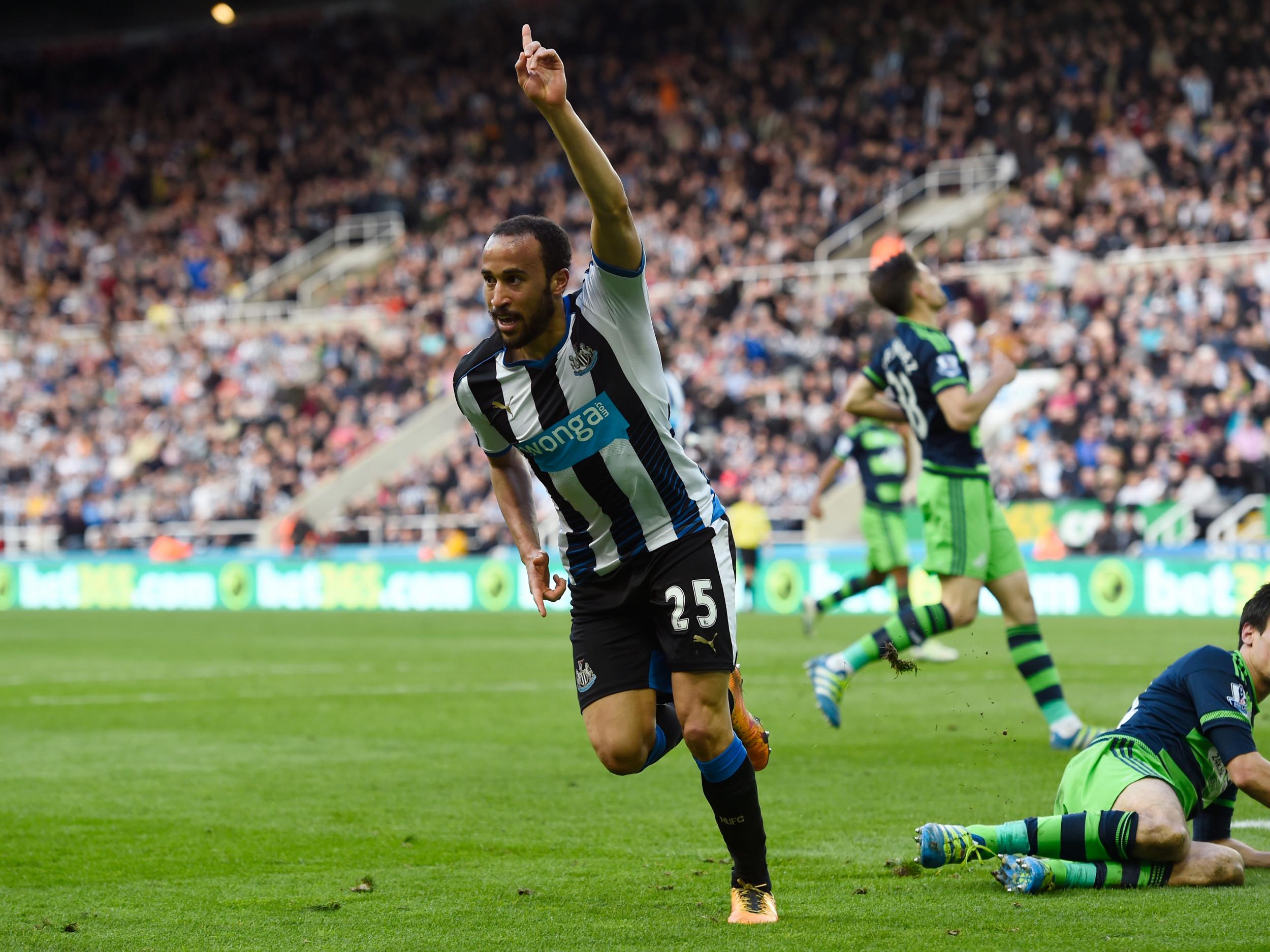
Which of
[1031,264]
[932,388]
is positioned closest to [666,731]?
[932,388]

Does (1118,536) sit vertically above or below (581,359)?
below

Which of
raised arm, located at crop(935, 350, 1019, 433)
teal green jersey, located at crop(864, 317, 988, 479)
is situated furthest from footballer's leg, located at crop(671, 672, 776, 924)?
teal green jersey, located at crop(864, 317, 988, 479)

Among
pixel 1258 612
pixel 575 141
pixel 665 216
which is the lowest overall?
pixel 1258 612

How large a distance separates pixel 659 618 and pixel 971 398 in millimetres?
3444

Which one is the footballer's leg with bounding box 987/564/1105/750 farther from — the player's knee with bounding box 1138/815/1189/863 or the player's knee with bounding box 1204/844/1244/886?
the player's knee with bounding box 1138/815/1189/863

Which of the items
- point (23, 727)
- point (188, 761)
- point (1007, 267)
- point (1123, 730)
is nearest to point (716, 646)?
point (1123, 730)

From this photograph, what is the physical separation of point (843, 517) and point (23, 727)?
15.8 m

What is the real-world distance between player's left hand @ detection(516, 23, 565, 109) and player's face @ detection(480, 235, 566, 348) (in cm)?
44

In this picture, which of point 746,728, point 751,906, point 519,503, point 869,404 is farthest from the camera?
point 869,404

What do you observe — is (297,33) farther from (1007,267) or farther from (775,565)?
(775,565)

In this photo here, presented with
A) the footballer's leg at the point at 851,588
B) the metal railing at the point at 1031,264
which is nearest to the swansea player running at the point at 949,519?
the footballer's leg at the point at 851,588

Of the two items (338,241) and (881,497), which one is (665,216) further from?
(881,497)

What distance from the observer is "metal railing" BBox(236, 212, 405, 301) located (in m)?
35.6

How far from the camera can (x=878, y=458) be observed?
14.0 meters
